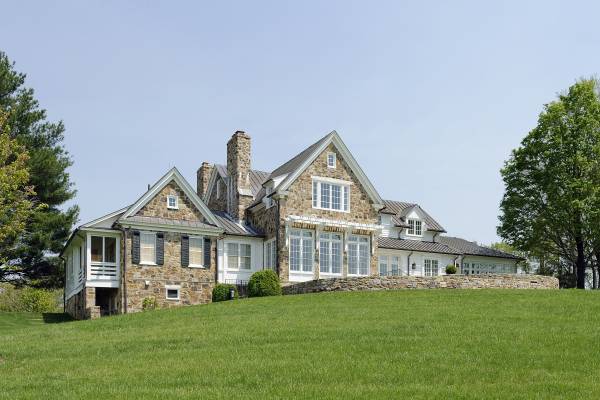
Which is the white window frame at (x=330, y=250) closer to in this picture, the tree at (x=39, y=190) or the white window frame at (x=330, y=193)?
the white window frame at (x=330, y=193)

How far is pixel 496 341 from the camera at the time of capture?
734 inches

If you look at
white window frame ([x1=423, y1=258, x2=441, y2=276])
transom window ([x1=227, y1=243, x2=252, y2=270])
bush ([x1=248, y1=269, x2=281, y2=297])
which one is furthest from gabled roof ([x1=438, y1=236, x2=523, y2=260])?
bush ([x1=248, y1=269, x2=281, y2=297])

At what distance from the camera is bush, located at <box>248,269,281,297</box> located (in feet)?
113

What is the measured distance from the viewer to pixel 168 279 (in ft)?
118

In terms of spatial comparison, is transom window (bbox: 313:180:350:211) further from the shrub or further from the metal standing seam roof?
the shrub

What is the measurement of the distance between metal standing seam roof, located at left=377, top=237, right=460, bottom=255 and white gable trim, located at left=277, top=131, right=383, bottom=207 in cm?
524

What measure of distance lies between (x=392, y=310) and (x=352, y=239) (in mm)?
15525

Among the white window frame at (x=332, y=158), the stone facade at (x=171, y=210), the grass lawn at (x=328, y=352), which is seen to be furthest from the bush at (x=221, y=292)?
the white window frame at (x=332, y=158)

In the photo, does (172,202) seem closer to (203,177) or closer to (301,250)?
(301,250)

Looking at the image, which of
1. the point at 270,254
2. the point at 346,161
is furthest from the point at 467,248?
the point at 270,254

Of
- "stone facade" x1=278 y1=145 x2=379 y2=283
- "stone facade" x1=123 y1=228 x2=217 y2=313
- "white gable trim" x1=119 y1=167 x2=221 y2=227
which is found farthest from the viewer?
"stone facade" x1=278 y1=145 x2=379 y2=283

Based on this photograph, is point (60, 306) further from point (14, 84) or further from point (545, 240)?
point (545, 240)

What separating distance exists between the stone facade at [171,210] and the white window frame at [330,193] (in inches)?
234

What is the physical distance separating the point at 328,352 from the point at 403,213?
31.3 meters
